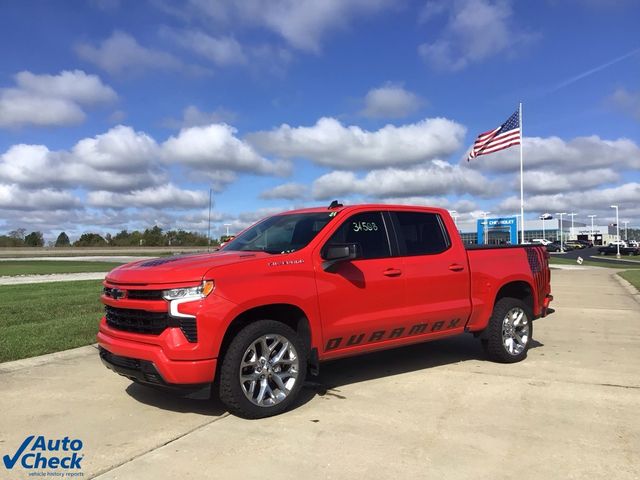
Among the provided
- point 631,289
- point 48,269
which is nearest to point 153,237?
point 48,269

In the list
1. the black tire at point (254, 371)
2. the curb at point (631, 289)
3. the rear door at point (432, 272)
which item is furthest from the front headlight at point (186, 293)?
the curb at point (631, 289)

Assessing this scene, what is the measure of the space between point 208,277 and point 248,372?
90cm

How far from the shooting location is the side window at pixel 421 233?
609 centimetres

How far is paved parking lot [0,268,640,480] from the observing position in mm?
3797

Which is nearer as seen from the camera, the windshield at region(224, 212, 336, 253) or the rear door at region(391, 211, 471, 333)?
the windshield at region(224, 212, 336, 253)

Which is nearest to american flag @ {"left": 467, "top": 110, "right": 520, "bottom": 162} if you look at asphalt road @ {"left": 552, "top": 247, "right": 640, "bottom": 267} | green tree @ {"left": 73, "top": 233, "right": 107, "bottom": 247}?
asphalt road @ {"left": 552, "top": 247, "right": 640, "bottom": 267}

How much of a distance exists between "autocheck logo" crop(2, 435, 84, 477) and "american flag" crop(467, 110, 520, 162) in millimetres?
27495

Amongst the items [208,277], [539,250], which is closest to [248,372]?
[208,277]

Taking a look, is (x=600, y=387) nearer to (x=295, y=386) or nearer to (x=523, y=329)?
(x=523, y=329)

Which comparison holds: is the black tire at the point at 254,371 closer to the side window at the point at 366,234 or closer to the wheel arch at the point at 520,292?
the side window at the point at 366,234

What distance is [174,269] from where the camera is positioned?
15.1ft

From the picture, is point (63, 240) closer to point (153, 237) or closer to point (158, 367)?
point (153, 237)

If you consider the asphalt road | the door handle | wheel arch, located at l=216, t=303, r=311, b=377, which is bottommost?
the asphalt road

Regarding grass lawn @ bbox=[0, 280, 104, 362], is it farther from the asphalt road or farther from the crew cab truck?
the asphalt road
